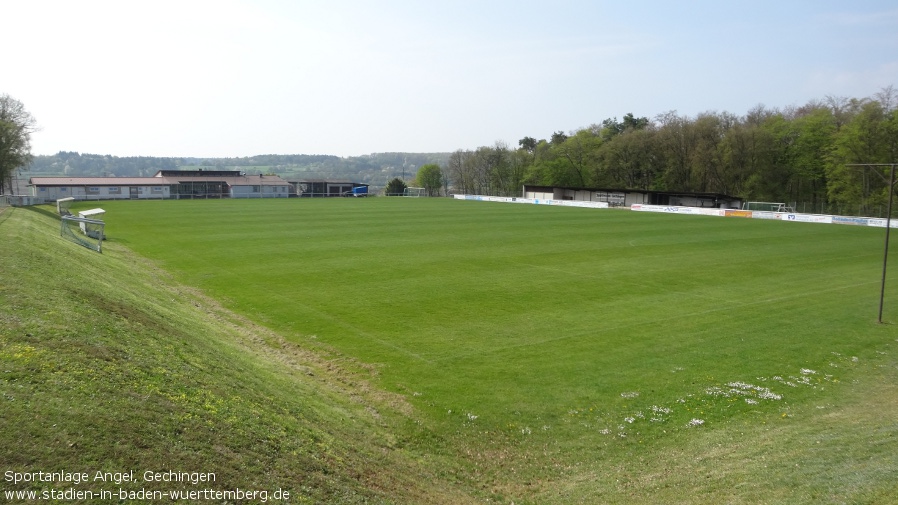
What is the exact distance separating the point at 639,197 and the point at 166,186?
276 ft

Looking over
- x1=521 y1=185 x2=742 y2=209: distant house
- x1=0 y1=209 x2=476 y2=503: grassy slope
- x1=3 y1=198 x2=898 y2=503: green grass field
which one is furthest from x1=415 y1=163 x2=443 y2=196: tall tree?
x1=0 y1=209 x2=476 y2=503: grassy slope

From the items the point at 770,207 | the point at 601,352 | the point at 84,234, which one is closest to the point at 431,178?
the point at 770,207

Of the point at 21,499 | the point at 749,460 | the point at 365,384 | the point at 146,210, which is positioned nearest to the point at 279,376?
the point at 365,384

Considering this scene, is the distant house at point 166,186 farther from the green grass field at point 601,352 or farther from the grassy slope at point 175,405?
the grassy slope at point 175,405

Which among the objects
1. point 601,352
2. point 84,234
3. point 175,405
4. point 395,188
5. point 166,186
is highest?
point 395,188

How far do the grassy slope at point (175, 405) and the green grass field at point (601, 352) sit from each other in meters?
1.48

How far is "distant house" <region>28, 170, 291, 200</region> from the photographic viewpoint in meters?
98.2

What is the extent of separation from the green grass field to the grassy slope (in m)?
1.48

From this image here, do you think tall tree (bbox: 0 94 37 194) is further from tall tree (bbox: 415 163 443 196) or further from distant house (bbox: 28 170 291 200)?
tall tree (bbox: 415 163 443 196)

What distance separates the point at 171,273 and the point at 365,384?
65.6 ft

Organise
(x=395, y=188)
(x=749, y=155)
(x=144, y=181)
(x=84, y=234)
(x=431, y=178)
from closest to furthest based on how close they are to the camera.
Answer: (x=84, y=234)
(x=749, y=155)
(x=144, y=181)
(x=395, y=188)
(x=431, y=178)

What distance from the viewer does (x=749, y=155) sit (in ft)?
336

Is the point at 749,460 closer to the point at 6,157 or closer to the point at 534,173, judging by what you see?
the point at 6,157

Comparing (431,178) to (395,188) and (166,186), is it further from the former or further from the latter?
(166,186)
